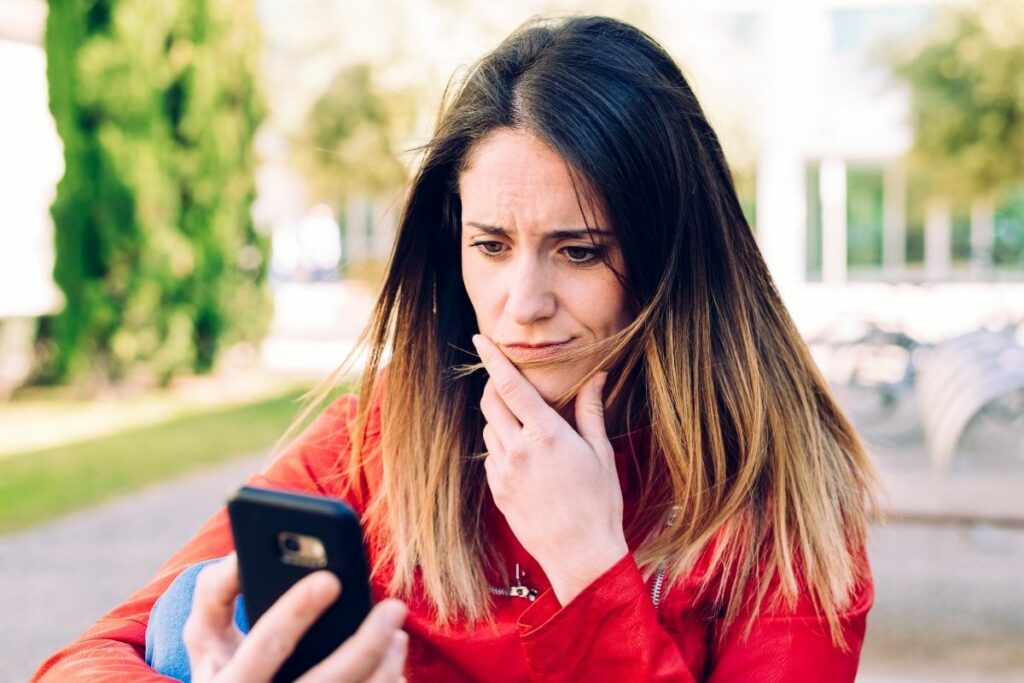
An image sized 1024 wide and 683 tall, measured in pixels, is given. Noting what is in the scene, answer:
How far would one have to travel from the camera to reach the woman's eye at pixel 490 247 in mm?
1839

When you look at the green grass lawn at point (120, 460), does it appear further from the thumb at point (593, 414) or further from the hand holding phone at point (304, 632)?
the hand holding phone at point (304, 632)

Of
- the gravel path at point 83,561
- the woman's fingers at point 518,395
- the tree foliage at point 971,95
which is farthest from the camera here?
the tree foliage at point 971,95

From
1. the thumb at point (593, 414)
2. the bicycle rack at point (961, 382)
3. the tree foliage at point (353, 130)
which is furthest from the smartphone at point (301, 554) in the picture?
the tree foliage at point (353, 130)

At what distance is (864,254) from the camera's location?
970 inches

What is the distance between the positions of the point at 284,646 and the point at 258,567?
0.09m

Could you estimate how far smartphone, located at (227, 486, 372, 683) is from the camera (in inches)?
40.3

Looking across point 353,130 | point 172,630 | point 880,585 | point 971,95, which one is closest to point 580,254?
point 172,630

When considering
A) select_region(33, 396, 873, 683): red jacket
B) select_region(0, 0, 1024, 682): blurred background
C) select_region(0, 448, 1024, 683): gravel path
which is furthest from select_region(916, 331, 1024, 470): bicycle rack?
select_region(33, 396, 873, 683): red jacket

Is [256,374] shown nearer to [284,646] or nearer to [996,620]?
[996,620]

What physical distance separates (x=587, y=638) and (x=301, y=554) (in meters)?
0.68

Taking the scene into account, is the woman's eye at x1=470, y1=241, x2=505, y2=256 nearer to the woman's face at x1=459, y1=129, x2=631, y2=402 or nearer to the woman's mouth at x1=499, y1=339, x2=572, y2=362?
the woman's face at x1=459, y1=129, x2=631, y2=402

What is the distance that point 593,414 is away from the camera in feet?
5.74

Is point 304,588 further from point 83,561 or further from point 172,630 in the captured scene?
point 83,561

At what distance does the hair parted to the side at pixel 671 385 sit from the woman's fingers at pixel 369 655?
30.3 inches
